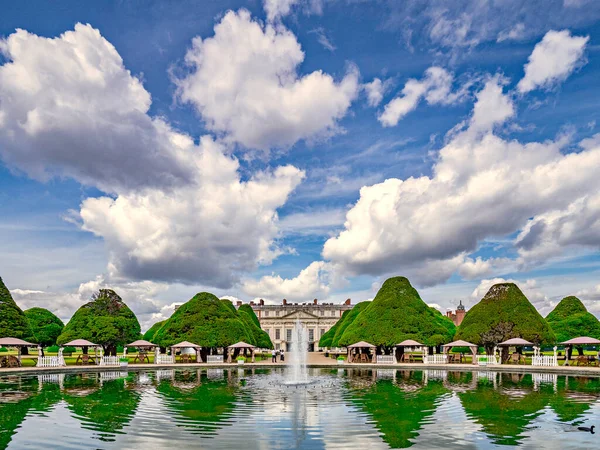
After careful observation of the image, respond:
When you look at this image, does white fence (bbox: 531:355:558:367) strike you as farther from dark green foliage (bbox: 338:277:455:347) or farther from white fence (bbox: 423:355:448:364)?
dark green foliage (bbox: 338:277:455:347)

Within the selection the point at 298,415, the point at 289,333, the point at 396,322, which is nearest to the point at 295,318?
the point at 289,333

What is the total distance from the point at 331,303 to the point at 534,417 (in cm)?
11949

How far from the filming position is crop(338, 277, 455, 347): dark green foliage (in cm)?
5300

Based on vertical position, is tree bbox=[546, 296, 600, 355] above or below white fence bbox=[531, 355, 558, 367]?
above

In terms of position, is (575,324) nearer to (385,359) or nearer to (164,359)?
(385,359)

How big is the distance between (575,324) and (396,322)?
2218 cm

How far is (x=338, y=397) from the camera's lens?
81.6 feet

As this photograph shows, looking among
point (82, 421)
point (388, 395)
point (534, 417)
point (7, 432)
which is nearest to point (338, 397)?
point (388, 395)

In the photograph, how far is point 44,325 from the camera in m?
64.1

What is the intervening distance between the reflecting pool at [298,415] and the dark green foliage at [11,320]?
16.4 metres

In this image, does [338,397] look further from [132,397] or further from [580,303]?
[580,303]

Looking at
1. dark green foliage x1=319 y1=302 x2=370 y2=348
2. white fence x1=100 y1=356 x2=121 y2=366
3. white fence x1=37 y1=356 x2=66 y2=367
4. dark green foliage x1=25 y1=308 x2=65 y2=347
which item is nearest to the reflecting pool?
white fence x1=37 y1=356 x2=66 y2=367

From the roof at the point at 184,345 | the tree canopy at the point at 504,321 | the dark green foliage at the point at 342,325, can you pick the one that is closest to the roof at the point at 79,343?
the roof at the point at 184,345

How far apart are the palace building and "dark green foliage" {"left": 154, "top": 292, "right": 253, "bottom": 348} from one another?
3026 inches
